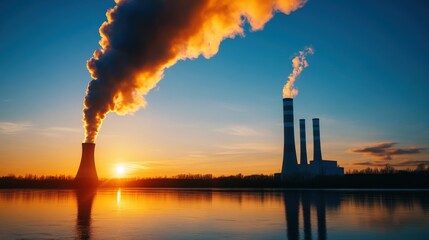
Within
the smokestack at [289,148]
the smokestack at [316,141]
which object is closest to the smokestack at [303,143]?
the smokestack at [316,141]

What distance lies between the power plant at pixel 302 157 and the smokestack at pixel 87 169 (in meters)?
29.2

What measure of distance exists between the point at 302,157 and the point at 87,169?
41.0 m

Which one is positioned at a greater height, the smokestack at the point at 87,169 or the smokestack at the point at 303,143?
the smokestack at the point at 303,143

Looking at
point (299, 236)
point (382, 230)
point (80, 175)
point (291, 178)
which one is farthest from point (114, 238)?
point (291, 178)

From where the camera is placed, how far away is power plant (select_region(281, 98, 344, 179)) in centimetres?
5409

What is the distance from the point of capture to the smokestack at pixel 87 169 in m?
32.7

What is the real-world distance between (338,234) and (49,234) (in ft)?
23.9

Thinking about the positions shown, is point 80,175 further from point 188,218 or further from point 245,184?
point 245,184

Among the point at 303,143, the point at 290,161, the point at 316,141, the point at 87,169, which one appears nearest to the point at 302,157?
the point at 303,143

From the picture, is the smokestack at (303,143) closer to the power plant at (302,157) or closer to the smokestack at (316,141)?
the power plant at (302,157)

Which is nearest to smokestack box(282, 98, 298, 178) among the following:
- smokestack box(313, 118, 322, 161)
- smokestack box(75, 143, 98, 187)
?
smokestack box(313, 118, 322, 161)

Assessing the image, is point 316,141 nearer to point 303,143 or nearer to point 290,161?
point 303,143

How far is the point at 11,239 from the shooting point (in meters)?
8.86

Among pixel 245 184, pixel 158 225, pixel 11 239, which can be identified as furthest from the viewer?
pixel 245 184
